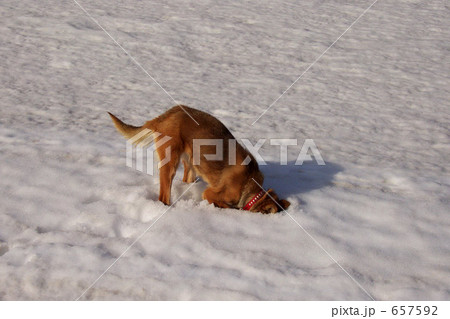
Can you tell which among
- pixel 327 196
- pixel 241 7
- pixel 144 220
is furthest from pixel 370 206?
pixel 241 7

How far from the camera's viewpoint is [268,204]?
11.8 ft

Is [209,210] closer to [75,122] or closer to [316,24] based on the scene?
[75,122]

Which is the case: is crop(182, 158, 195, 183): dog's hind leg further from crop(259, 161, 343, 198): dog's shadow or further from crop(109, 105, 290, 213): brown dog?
crop(259, 161, 343, 198): dog's shadow

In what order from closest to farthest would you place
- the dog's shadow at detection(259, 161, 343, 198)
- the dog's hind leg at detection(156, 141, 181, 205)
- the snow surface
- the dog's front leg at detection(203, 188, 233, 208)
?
the snow surface
the dog's hind leg at detection(156, 141, 181, 205)
the dog's front leg at detection(203, 188, 233, 208)
the dog's shadow at detection(259, 161, 343, 198)

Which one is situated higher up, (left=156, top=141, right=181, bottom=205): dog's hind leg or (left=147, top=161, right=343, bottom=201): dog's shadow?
(left=156, top=141, right=181, bottom=205): dog's hind leg

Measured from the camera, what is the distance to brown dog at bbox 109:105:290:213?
350cm

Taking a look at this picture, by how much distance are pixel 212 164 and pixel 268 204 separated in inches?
18.9

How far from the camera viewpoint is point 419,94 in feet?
22.2

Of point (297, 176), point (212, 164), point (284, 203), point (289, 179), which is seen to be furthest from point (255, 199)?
point (297, 176)

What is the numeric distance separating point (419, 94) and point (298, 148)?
8.21 feet

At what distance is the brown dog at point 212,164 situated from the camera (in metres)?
3.50

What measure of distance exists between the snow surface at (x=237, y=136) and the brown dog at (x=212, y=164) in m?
0.12

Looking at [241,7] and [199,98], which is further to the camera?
[241,7]

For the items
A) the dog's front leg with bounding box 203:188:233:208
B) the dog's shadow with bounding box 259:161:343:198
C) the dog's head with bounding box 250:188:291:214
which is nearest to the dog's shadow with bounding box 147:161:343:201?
the dog's shadow with bounding box 259:161:343:198
